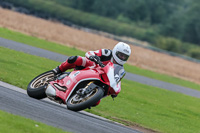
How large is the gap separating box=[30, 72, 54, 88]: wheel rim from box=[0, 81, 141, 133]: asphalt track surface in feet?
1.04

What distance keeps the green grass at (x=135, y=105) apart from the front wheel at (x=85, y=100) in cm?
175

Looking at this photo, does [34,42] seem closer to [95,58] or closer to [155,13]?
[95,58]

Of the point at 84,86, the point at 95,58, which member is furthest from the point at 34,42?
the point at 84,86

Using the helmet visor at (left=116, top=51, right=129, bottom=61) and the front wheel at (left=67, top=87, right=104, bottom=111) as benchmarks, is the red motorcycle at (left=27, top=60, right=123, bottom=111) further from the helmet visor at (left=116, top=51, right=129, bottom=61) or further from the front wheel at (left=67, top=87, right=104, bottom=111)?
the helmet visor at (left=116, top=51, right=129, bottom=61)

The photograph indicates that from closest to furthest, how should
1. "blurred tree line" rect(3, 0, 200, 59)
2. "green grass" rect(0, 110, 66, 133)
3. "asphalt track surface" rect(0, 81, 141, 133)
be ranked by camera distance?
"green grass" rect(0, 110, 66, 133) → "asphalt track surface" rect(0, 81, 141, 133) → "blurred tree line" rect(3, 0, 200, 59)

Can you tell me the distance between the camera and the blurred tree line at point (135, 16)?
6408 cm

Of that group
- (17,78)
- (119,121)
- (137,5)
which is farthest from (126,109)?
(137,5)

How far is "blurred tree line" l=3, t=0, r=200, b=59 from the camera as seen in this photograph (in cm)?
6408

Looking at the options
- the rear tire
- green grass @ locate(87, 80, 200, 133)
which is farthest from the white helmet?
green grass @ locate(87, 80, 200, 133)

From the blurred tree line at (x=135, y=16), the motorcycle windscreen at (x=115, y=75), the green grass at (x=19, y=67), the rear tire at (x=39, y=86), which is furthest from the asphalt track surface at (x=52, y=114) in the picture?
the blurred tree line at (x=135, y=16)

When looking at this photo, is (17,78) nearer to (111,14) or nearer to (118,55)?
(118,55)

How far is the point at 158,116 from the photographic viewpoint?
12.6 meters

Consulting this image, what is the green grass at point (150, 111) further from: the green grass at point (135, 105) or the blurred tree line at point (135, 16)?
the blurred tree line at point (135, 16)

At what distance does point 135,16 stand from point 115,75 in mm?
85444
